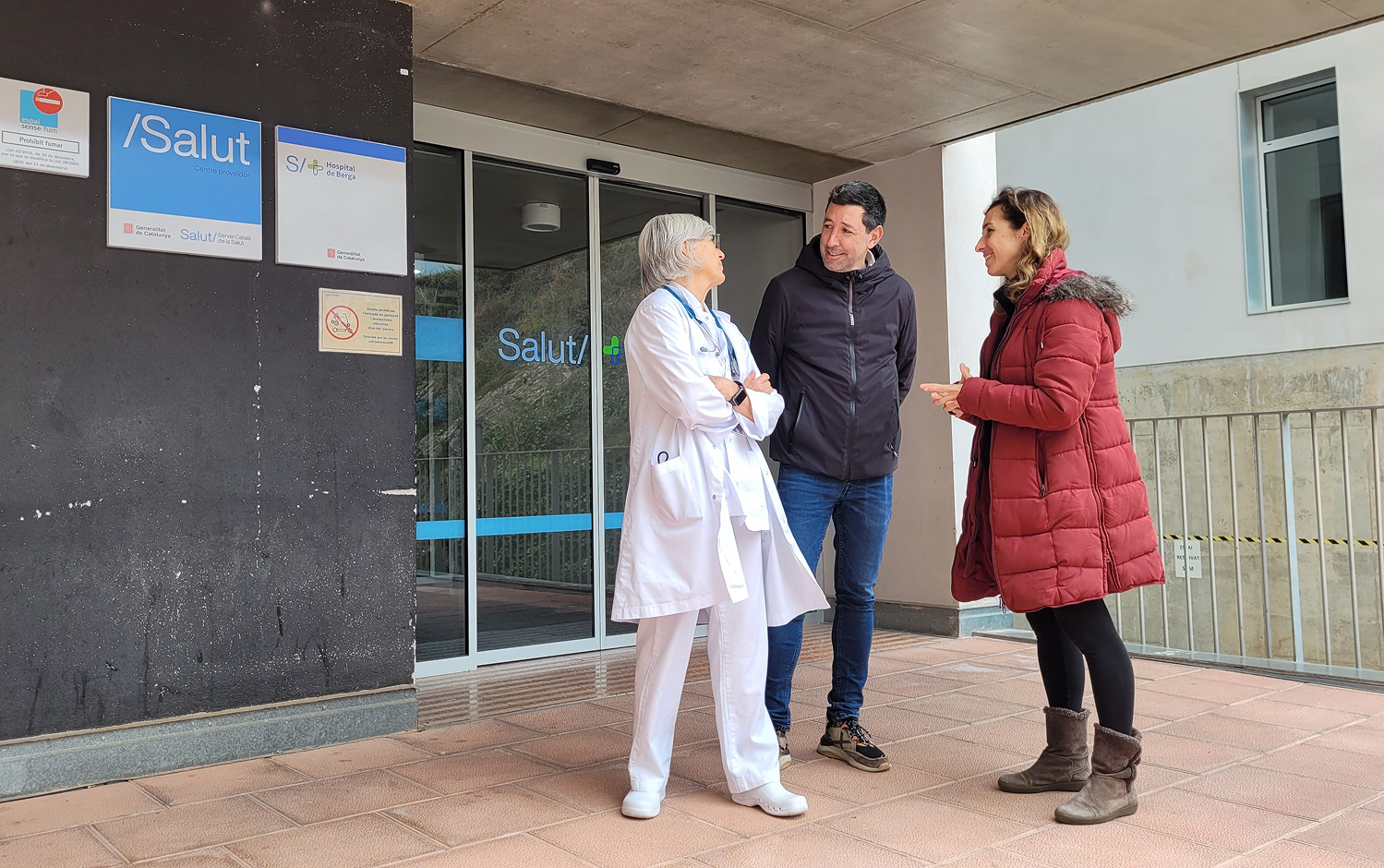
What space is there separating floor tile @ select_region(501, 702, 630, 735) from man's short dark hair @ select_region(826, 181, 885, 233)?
218 cm

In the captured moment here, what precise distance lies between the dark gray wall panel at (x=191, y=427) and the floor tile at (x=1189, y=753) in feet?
9.10

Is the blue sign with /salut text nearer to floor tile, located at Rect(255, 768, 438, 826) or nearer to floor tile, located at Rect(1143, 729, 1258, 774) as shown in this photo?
floor tile, located at Rect(255, 768, 438, 826)

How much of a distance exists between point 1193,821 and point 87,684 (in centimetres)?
339

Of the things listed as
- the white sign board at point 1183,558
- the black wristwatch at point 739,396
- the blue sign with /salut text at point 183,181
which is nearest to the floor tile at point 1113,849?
the black wristwatch at point 739,396

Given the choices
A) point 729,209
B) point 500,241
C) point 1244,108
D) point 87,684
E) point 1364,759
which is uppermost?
point 1244,108

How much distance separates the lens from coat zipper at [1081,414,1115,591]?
112 inches

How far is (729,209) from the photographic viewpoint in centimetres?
702

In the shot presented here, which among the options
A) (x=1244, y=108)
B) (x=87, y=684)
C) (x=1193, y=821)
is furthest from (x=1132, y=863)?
(x=1244, y=108)

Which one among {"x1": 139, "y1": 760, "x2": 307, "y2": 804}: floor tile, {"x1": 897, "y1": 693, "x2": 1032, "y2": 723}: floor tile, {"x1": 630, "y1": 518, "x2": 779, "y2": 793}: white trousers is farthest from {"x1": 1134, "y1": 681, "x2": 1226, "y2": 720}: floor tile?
{"x1": 139, "y1": 760, "x2": 307, "y2": 804}: floor tile

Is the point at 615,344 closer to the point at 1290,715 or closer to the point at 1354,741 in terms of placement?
the point at 1290,715

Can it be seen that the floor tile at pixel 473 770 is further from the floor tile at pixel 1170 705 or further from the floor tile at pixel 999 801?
the floor tile at pixel 1170 705

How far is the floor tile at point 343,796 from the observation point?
3107 mm

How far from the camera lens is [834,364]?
355 centimetres

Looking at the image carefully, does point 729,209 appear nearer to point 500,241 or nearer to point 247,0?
point 500,241
